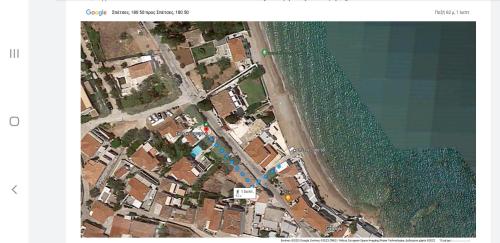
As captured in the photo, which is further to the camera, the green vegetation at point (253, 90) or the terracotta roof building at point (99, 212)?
the green vegetation at point (253, 90)

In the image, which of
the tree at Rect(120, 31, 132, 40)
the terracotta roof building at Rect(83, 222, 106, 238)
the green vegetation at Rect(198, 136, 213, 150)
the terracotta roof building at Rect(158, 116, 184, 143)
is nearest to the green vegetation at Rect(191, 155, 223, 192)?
the green vegetation at Rect(198, 136, 213, 150)

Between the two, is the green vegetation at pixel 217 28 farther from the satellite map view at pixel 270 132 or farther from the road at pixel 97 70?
the road at pixel 97 70

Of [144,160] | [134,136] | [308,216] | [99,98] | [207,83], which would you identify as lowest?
[308,216]

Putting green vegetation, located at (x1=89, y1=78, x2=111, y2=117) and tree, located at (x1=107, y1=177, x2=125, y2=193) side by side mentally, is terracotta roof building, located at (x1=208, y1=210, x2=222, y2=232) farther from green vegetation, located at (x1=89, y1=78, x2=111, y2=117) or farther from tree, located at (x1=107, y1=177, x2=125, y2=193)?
green vegetation, located at (x1=89, y1=78, x2=111, y2=117)

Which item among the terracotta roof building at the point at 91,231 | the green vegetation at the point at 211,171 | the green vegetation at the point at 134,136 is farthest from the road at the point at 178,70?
the terracotta roof building at the point at 91,231

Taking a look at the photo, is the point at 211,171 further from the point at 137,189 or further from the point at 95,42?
the point at 95,42

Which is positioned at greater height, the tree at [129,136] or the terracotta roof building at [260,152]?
the tree at [129,136]

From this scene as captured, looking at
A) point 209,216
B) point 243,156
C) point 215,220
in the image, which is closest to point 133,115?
point 243,156
